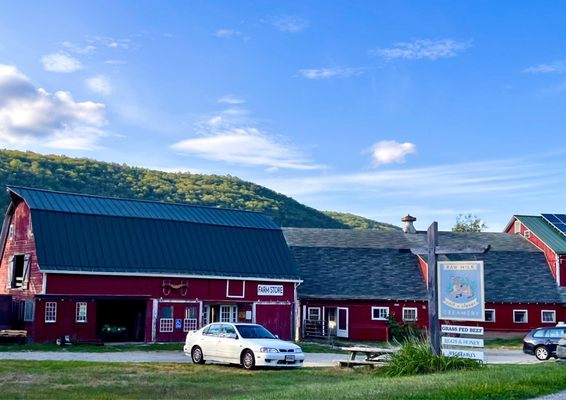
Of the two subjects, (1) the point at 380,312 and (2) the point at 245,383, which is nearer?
(2) the point at 245,383

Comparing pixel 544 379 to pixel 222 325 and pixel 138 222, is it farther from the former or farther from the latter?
pixel 138 222

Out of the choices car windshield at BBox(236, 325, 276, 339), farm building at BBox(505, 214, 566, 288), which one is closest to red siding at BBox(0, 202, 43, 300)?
car windshield at BBox(236, 325, 276, 339)

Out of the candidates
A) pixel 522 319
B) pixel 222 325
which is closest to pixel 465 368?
pixel 222 325

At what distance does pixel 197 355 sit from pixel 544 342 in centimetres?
1345

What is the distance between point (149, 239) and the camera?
1393 inches

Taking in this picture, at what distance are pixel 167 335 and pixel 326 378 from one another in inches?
670

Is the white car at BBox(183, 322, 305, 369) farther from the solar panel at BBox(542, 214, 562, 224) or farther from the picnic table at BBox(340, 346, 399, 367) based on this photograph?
the solar panel at BBox(542, 214, 562, 224)

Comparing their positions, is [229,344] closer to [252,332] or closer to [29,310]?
[252,332]

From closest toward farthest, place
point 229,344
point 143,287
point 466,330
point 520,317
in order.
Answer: point 466,330
point 229,344
point 143,287
point 520,317

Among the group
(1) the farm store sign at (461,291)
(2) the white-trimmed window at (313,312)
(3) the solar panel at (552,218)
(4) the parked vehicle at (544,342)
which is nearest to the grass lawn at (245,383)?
(1) the farm store sign at (461,291)

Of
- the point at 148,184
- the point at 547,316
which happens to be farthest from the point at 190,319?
the point at 148,184

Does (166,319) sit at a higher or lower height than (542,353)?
higher

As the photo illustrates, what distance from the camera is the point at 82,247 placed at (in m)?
32.8

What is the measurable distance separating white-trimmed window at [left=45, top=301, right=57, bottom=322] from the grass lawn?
30.3 ft
